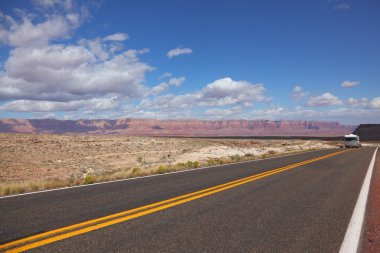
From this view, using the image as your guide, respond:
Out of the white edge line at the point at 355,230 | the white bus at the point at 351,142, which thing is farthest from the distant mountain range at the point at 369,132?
the white edge line at the point at 355,230

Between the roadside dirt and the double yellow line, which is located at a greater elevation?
the double yellow line

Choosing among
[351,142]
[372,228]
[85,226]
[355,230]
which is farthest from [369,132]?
[85,226]

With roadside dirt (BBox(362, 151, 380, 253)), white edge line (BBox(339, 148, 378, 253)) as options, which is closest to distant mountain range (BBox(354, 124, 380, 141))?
roadside dirt (BBox(362, 151, 380, 253))

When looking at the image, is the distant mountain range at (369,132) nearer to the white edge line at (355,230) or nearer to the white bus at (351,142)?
the white bus at (351,142)

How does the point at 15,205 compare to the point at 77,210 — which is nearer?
the point at 77,210

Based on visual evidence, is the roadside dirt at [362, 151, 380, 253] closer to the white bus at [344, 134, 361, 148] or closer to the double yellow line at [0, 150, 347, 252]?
the double yellow line at [0, 150, 347, 252]

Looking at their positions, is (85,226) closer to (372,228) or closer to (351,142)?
(372,228)

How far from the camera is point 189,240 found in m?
4.34

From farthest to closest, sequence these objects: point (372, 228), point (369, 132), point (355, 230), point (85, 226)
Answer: point (369, 132)
point (372, 228)
point (355, 230)
point (85, 226)

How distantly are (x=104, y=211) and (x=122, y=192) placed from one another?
222 cm

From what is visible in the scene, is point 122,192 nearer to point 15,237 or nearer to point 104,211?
point 104,211

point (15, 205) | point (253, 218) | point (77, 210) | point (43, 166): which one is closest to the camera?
point (253, 218)

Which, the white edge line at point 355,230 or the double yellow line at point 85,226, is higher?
the double yellow line at point 85,226

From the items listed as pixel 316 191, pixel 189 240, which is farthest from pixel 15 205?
pixel 316 191
